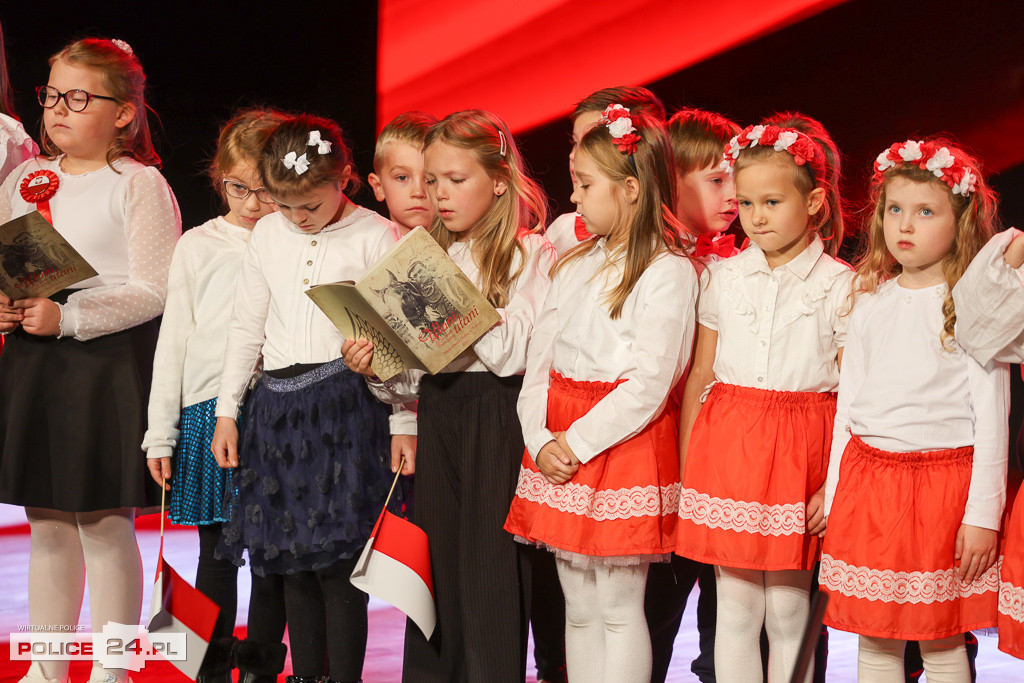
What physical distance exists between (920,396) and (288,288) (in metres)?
1.33

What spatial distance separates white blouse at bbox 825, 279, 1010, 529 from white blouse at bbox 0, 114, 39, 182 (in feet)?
7.12

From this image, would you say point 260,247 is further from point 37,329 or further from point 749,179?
point 749,179

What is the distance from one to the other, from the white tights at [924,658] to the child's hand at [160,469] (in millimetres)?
1566

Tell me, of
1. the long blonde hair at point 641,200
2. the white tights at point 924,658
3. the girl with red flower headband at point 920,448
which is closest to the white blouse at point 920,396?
the girl with red flower headband at point 920,448

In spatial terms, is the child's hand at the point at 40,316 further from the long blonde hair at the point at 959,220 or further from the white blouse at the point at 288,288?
the long blonde hair at the point at 959,220

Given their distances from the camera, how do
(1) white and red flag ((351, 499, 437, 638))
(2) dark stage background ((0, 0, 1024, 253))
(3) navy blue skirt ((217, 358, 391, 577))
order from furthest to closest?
1. (2) dark stage background ((0, 0, 1024, 253))
2. (3) navy blue skirt ((217, 358, 391, 577))
3. (1) white and red flag ((351, 499, 437, 638))

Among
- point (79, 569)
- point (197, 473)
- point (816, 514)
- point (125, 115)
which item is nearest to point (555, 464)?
point (816, 514)

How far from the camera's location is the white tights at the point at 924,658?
5.97 feet

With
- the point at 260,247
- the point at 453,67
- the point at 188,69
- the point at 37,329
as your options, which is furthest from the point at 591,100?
the point at 188,69

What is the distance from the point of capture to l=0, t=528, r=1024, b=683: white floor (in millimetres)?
2639

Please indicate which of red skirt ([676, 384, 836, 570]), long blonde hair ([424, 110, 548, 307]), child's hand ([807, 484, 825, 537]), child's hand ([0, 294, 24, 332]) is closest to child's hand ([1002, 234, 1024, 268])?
red skirt ([676, 384, 836, 570])

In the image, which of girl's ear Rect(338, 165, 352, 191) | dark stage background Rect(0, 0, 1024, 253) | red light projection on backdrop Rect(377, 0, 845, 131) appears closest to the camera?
girl's ear Rect(338, 165, 352, 191)

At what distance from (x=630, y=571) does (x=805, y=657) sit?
0.86m

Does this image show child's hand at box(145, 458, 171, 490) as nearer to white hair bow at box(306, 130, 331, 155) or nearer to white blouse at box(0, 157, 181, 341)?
white blouse at box(0, 157, 181, 341)
